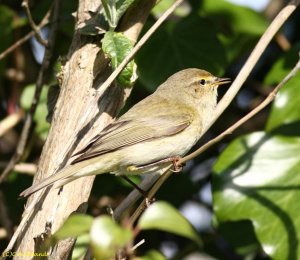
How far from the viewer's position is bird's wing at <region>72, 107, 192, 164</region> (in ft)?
10.8

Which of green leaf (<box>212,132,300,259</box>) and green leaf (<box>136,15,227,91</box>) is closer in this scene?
green leaf (<box>212,132,300,259</box>)

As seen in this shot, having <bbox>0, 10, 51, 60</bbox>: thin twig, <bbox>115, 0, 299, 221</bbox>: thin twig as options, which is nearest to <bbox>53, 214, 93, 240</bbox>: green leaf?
<bbox>115, 0, 299, 221</bbox>: thin twig

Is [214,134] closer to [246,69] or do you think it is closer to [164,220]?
[246,69]

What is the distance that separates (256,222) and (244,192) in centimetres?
22

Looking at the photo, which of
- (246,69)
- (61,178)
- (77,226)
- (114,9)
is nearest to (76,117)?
(61,178)

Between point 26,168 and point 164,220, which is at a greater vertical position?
point 26,168

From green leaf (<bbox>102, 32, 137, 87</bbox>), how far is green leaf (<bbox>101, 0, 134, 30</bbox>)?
58 mm

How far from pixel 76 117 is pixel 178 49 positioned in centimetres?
165

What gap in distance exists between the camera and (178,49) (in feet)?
14.5

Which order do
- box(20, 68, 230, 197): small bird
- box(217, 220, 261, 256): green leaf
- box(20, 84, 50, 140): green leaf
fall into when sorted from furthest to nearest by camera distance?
box(20, 84, 50, 140): green leaf < box(217, 220, 261, 256): green leaf < box(20, 68, 230, 197): small bird

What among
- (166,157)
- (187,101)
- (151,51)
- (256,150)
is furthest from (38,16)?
(256,150)

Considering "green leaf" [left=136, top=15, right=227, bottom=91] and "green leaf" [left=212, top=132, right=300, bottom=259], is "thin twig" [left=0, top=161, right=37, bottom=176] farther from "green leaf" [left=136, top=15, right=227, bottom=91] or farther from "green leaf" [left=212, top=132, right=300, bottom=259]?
"green leaf" [left=212, top=132, right=300, bottom=259]

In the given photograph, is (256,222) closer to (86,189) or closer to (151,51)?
(86,189)

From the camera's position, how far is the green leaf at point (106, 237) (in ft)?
5.46
